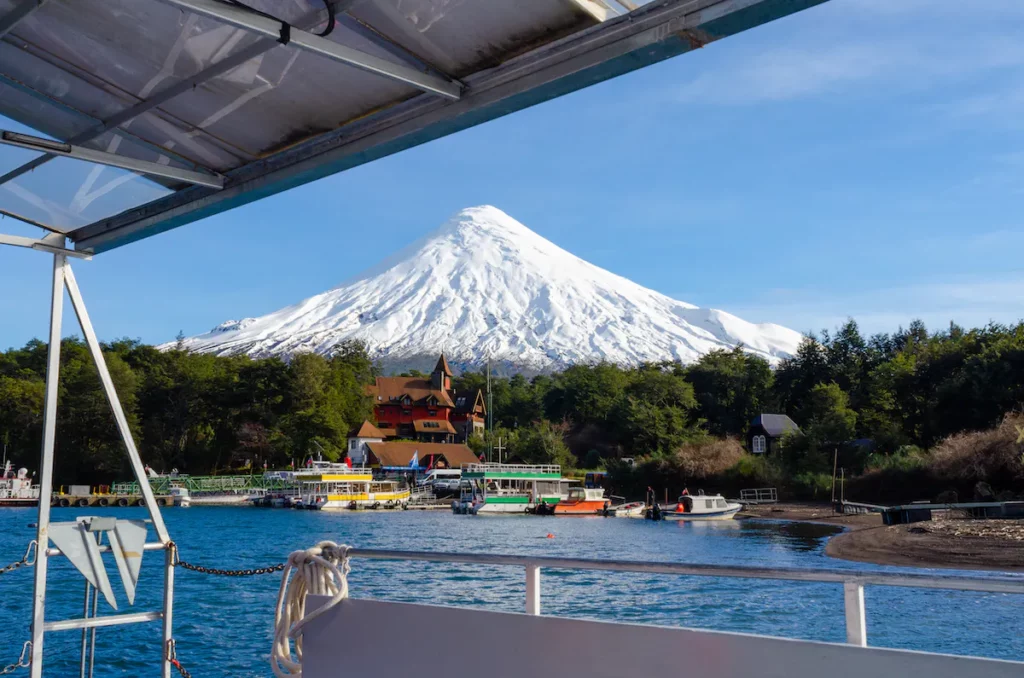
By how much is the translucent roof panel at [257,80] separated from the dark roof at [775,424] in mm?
61305

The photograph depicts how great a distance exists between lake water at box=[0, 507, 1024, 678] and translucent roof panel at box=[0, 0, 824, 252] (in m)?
2.16

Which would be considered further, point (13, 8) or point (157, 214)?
point (157, 214)

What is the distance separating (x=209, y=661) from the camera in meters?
12.5

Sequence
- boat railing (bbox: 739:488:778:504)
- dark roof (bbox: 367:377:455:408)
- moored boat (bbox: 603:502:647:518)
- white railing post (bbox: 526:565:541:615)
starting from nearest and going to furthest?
white railing post (bbox: 526:565:541:615)
moored boat (bbox: 603:502:647:518)
boat railing (bbox: 739:488:778:504)
dark roof (bbox: 367:377:455:408)

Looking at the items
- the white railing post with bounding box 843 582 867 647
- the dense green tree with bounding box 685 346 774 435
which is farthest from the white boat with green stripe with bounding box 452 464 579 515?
the white railing post with bounding box 843 582 867 647

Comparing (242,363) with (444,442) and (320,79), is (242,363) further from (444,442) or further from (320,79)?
(320,79)

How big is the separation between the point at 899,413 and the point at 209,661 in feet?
167

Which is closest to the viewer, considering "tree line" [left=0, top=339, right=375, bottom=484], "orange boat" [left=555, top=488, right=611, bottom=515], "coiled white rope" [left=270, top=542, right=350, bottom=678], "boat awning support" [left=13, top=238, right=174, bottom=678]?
"coiled white rope" [left=270, top=542, right=350, bottom=678]

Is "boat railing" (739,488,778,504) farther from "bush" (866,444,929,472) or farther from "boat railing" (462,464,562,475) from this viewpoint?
"boat railing" (462,464,562,475)

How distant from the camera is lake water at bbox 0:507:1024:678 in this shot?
44.7 feet

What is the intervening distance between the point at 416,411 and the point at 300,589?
91370 millimetres

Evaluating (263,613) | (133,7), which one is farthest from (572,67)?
(263,613)

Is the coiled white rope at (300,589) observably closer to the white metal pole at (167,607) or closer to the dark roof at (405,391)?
the white metal pole at (167,607)

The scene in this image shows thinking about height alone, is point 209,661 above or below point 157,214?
below
